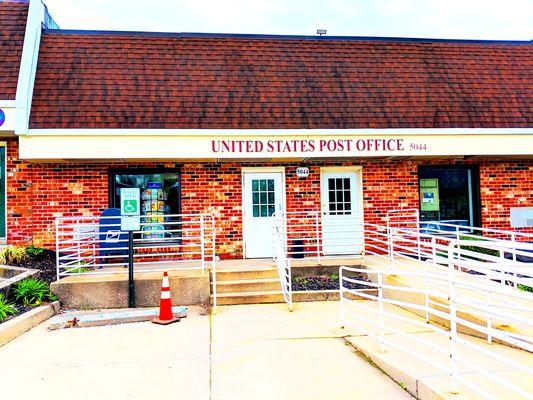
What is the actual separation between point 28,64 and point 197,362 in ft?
25.1

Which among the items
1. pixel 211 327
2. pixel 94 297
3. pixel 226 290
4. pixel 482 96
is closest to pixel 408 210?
pixel 482 96

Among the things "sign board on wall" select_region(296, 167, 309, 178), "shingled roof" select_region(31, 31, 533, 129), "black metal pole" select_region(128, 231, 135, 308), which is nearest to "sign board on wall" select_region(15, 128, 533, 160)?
"shingled roof" select_region(31, 31, 533, 129)

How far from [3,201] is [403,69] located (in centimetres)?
968

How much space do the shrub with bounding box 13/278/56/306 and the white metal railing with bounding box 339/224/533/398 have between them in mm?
4770

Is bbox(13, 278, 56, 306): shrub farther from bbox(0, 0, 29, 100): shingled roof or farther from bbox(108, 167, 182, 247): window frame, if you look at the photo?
bbox(0, 0, 29, 100): shingled roof

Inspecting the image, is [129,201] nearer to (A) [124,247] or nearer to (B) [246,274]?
→ (A) [124,247]

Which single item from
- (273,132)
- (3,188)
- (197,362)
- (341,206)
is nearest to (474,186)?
(341,206)

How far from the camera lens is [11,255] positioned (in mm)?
8836

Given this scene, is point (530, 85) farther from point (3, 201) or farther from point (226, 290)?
point (3, 201)

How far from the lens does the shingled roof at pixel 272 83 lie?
956 centimetres

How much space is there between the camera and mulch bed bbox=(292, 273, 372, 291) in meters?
8.19

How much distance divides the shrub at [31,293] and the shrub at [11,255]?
1531 mm

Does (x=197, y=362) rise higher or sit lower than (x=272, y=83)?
lower

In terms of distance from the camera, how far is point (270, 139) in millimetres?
9430
